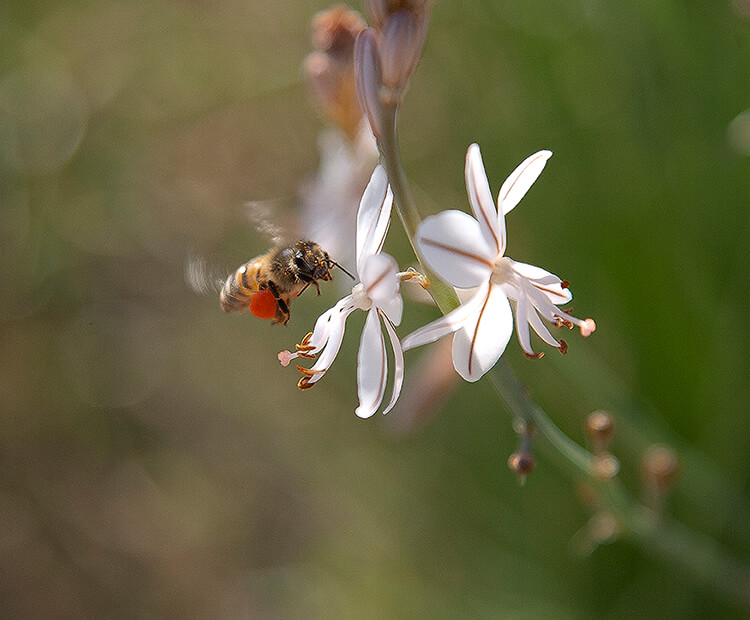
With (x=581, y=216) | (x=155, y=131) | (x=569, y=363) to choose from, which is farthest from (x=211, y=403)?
(x=569, y=363)

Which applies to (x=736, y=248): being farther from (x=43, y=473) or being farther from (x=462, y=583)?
(x=43, y=473)

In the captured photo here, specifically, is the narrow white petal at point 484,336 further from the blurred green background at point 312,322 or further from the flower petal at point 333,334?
the blurred green background at point 312,322

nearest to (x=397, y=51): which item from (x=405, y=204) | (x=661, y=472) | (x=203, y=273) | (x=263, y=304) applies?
(x=405, y=204)

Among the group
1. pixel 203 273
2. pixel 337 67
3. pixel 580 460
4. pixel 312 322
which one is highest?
pixel 337 67

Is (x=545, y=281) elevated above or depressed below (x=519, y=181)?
below

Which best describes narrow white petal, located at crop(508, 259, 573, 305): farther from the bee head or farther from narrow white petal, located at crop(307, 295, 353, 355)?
the bee head

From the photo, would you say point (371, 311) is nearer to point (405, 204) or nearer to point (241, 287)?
point (405, 204)

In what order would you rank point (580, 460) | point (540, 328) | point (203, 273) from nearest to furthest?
point (540, 328) → point (580, 460) → point (203, 273)

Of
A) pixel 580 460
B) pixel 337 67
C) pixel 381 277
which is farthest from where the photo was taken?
pixel 337 67
